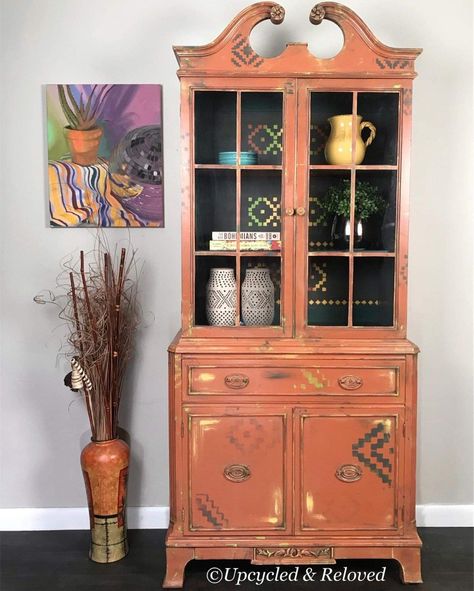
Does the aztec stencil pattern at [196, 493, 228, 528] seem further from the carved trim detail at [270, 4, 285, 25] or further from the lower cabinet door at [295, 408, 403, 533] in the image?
the carved trim detail at [270, 4, 285, 25]

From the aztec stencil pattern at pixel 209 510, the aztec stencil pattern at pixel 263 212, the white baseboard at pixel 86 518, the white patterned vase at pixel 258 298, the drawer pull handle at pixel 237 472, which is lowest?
the white baseboard at pixel 86 518

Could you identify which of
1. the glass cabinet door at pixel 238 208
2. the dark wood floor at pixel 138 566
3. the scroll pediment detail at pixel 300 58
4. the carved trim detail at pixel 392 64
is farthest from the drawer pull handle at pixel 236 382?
the carved trim detail at pixel 392 64

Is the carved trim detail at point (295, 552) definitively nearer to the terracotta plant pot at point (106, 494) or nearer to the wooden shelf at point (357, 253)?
the terracotta plant pot at point (106, 494)

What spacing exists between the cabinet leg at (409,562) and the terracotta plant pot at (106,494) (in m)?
1.13

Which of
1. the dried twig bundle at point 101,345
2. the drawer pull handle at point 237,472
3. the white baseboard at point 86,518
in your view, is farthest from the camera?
the white baseboard at point 86,518

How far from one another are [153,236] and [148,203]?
152 millimetres

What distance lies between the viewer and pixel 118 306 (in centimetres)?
256

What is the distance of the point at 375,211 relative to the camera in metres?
2.39

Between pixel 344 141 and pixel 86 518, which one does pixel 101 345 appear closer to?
pixel 86 518

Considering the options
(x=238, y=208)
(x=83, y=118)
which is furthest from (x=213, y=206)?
(x=83, y=118)

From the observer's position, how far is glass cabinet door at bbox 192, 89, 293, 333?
2.35 metres

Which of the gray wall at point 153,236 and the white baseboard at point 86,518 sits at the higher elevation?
the gray wall at point 153,236

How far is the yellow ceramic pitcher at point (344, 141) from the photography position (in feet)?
7.76

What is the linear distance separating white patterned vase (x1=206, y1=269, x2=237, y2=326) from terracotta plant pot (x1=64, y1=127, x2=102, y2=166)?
0.87 m
